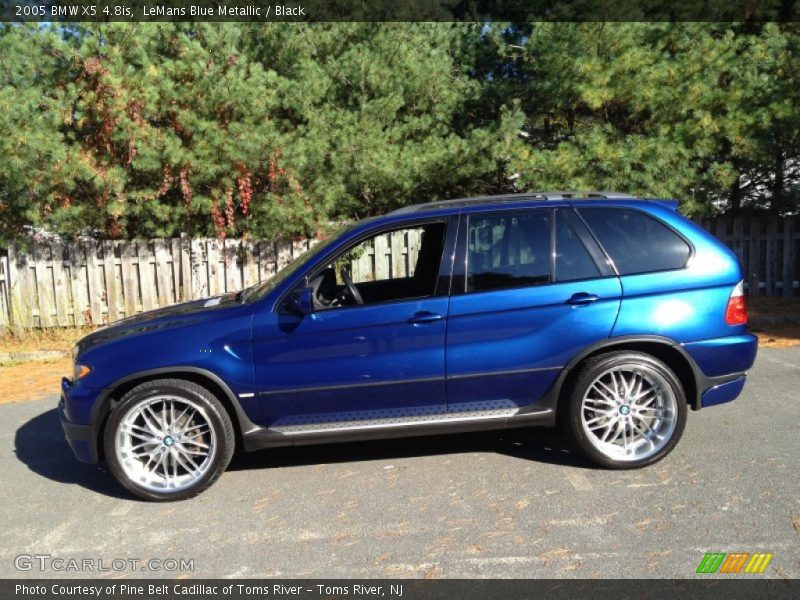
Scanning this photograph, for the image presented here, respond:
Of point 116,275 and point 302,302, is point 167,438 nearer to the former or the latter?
point 302,302

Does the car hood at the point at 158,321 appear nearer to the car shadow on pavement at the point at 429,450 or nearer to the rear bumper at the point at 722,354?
the car shadow on pavement at the point at 429,450

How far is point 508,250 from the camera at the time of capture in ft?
15.4

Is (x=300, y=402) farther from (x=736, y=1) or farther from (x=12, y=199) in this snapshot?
(x=736, y=1)

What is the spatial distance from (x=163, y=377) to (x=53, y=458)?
168cm

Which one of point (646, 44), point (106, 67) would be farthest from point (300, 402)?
point (646, 44)

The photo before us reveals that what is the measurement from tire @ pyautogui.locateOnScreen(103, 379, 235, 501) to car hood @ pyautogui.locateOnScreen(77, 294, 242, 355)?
1.34ft

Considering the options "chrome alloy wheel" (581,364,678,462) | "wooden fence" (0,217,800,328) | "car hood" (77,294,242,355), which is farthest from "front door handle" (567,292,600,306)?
"wooden fence" (0,217,800,328)

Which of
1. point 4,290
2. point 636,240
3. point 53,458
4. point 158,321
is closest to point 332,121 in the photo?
point 4,290

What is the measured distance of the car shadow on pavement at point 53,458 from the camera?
4.89 m

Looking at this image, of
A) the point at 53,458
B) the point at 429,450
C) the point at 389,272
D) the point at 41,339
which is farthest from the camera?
the point at 41,339

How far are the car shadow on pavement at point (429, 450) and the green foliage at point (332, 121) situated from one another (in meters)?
5.98

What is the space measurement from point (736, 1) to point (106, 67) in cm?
980

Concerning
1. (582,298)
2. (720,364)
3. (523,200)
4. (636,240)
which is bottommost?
(720,364)

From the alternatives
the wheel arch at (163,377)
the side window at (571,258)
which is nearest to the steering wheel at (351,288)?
the wheel arch at (163,377)
